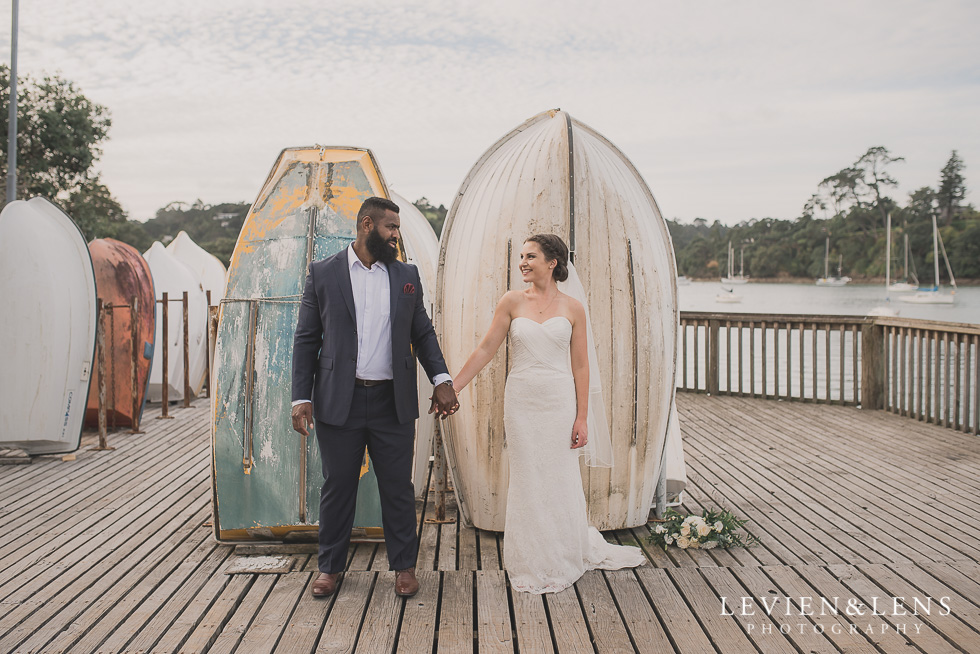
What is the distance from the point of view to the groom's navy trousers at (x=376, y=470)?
3.46 meters

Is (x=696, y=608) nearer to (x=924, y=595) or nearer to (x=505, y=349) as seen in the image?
(x=924, y=595)

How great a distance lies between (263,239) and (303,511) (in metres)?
1.65

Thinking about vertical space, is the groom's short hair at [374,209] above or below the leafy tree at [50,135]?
below

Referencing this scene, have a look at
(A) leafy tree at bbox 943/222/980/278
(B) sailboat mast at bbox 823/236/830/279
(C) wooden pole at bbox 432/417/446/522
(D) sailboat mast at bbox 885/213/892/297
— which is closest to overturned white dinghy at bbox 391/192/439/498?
(C) wooden pole at bbox 432/417/446/522

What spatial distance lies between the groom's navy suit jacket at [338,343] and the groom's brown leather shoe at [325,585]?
0.77 metres

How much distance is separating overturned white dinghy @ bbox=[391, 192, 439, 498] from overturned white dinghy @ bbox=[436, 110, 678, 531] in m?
0.39

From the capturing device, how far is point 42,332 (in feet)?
21.5

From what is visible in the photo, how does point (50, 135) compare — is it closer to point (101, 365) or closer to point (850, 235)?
point (101, 365)

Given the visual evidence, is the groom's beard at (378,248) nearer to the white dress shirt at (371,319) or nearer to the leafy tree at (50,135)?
the white dress shirt at (371,319)

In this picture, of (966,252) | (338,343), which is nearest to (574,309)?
(338,343)

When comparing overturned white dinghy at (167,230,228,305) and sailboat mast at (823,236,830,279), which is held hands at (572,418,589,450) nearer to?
overturned white dinghy at (167,230,228,305)

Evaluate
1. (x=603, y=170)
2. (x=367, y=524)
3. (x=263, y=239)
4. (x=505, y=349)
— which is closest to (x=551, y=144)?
(x=603, y=170)

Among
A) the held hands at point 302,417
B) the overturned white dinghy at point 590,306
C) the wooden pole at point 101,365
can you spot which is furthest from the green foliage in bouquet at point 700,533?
the wooden pole at point 101,365

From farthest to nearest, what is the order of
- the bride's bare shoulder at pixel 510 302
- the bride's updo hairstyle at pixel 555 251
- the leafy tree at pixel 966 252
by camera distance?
the leafy tree at pixel 966 252 → the bride's bare shoulder at pixel 510 302 → the bride's updo hairstyle at pixel 555 251
